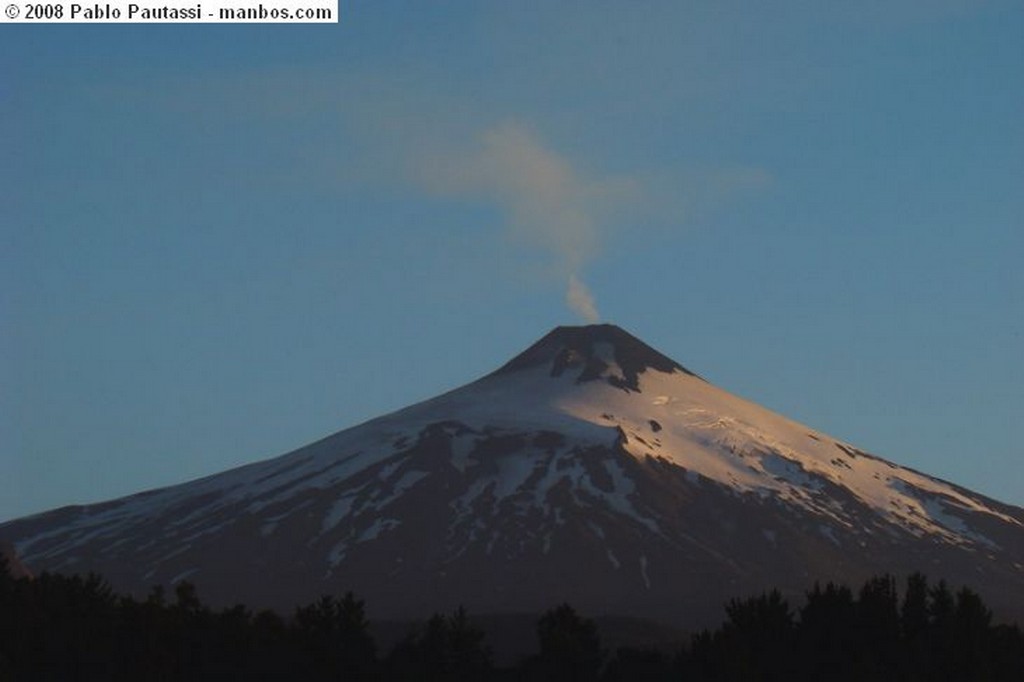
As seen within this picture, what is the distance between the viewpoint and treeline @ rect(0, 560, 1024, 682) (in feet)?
284

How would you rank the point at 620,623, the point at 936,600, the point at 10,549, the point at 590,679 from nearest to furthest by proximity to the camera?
the point at 590,679 → the point at 936,600 → the point at 10,549 → the point at 620,623

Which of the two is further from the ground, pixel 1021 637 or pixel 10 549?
pixel 10 549

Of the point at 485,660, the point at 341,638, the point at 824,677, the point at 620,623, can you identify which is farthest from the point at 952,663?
the point at 620,623

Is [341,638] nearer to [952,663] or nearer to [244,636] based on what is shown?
[244,636]

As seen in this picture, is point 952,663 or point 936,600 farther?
point 936,600

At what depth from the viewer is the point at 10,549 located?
14425 cm

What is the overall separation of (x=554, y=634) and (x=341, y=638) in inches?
367

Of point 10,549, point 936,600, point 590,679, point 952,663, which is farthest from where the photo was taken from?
point 10,549

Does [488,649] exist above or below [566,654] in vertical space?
above

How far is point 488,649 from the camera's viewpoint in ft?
317

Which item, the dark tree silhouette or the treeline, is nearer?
the treeline

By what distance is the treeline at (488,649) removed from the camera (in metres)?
86.7

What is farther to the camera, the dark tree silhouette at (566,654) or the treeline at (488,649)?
the dark tree silhouette at (566,654)

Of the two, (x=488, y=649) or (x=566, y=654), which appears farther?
(x=488, y=649)
